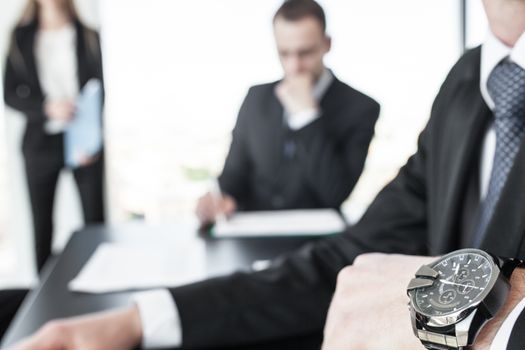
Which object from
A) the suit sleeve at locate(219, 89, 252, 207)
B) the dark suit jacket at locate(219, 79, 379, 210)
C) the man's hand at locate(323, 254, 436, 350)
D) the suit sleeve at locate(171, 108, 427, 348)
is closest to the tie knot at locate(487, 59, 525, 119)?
the suit sleeve at locate(171, 108, 427, 348)

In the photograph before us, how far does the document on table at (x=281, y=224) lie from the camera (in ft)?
5.61

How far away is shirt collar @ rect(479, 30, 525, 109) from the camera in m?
0.78

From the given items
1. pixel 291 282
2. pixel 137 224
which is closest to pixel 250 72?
pixel 137 224

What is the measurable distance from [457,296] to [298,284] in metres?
0.48

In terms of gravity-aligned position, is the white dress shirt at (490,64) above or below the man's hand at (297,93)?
above

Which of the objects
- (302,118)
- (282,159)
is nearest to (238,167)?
(282,159)

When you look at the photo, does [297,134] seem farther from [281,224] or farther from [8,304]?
[8,304]

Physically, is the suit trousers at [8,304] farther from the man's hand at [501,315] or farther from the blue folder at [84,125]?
the blue folder at [84,125]

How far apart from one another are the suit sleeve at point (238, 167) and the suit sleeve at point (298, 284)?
1.62 m

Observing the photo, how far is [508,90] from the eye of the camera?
0.80 meters

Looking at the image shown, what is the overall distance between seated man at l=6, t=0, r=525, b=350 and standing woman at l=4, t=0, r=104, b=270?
264 centimetres

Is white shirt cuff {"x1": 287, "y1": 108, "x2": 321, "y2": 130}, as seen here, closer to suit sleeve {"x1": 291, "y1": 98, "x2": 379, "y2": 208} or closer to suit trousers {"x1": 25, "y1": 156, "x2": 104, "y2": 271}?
suit sleeve {"x1": 291, "y1": 98, "x2": 379, "y2": 208}

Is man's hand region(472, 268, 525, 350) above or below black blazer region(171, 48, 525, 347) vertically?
above

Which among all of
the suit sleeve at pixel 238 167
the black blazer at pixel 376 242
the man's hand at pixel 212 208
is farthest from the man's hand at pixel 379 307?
the suit sleeve at pixel 238 167
